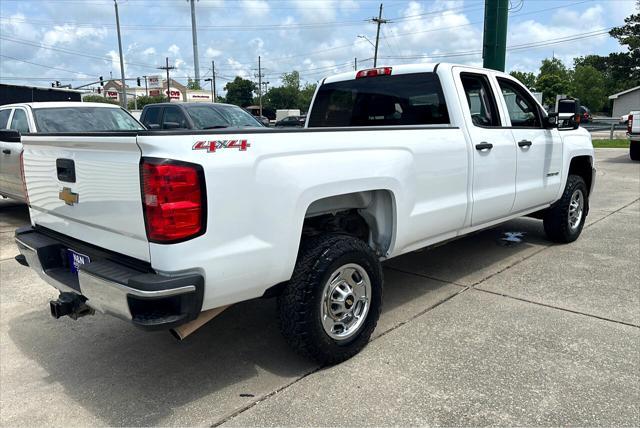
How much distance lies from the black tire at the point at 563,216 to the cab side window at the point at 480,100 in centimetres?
176

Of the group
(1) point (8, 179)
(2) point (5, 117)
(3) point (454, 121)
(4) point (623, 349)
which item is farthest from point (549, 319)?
(2) point (5, 117)

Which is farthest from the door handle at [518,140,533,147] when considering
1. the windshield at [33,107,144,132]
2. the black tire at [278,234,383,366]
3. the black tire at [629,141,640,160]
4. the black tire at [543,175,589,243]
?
the black tire at [629,141,640,160]

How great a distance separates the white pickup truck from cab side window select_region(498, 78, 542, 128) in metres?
0.29

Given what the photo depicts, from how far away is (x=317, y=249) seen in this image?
3.13m

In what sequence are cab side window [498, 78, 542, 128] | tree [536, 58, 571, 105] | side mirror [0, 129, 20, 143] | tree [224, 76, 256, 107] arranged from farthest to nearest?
tree [224, 76, 256, 107], tree [536, 58, 571, 105], side mirror [0, 129, 20, 143], cab side window [498, 78, 542, 128]

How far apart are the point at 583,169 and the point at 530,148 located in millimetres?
1822

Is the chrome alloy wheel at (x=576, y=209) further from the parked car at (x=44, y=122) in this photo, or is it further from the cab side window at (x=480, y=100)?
the parked car at (x=44, y=122)

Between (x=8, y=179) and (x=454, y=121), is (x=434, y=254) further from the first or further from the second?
(x=8, y=179)

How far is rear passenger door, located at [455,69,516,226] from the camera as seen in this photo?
4344 millimetres

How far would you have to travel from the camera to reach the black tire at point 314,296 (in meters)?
3.03

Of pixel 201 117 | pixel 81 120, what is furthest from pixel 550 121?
pixel 201 117

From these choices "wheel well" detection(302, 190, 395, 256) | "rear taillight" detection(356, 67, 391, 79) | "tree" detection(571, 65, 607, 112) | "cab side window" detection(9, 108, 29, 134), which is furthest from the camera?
"tree" detection(571, 65, 607, 112)

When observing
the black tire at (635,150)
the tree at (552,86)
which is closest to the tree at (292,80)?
the tree at (552,86)

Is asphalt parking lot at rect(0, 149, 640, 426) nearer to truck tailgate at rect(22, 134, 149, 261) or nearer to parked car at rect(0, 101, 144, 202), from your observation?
truck tailgate at rect(22, 134, 149, 261)
